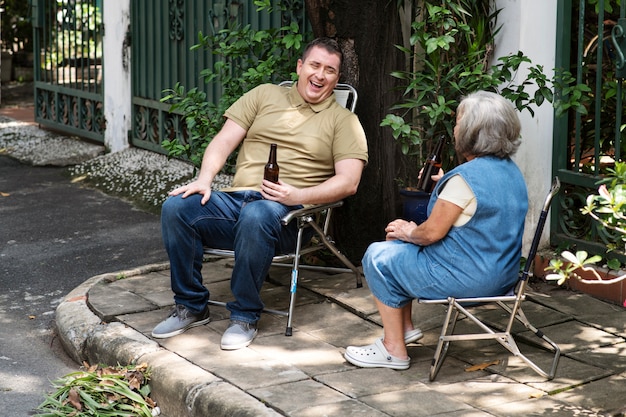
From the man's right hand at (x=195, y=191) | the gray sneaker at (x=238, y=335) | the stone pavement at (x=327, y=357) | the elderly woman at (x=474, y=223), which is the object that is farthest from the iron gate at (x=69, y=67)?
the elderly woman at (x=474, y=223)

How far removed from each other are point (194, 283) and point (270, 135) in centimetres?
94

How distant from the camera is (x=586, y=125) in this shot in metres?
5.89

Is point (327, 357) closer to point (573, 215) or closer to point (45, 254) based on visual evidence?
point (573, 215)

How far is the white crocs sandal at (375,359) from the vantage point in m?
4.57

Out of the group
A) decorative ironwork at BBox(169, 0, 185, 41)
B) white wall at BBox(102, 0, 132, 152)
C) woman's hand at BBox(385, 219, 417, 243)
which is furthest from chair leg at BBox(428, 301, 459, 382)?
white wall at BBox(102, 0, 132, 152)

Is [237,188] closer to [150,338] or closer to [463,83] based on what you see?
[150,338]

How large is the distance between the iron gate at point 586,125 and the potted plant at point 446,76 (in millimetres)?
220

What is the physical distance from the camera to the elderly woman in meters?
4.32

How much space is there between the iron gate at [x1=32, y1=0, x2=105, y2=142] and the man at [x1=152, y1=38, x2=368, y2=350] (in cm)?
485

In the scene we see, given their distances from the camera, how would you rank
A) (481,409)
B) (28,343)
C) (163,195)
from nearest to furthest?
(481,409) < (28,343) < (163,195)

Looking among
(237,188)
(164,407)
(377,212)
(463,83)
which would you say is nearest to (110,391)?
(164,407)

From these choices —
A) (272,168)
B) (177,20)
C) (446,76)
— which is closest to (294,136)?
(272,168)

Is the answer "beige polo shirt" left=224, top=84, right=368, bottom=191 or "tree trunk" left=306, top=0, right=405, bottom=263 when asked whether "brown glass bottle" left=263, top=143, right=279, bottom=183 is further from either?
"tree trunk" left=306, top=0, right=405, bottom=263

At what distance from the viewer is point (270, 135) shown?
5508 millimetres
